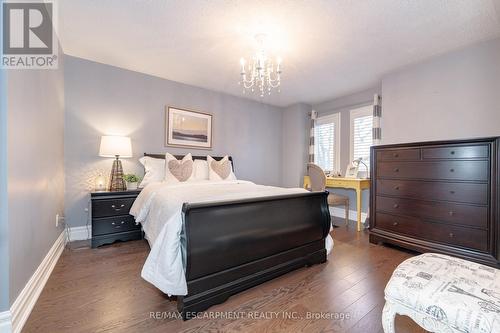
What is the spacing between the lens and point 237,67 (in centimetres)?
328

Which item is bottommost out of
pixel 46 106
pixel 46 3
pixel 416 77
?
pixel 46 106

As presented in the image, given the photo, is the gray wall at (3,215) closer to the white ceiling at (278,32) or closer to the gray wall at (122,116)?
the white ceiling at (278,32)

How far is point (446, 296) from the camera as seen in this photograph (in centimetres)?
108

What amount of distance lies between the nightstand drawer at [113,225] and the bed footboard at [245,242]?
187 cm

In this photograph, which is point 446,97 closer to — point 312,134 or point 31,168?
point 312,134

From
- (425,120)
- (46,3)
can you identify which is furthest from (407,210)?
(46,3)

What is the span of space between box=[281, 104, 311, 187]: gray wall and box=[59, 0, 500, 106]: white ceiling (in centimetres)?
165

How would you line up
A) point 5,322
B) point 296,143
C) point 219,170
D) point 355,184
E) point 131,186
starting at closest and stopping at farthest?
point 5,322, point 131,186, point 355,184, point 219,170, point 296,143

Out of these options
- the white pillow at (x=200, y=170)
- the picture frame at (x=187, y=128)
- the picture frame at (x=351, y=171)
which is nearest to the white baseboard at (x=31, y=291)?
the white pillow at (x=200, y=170)

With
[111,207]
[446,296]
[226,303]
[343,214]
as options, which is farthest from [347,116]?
[111,207]

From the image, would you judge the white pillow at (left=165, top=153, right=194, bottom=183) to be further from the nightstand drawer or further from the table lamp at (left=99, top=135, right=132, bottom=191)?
the nightstand drawer

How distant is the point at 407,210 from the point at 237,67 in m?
2.96

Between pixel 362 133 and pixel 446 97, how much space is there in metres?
1.39

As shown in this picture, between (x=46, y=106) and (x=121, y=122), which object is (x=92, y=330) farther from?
(x=121, y=122)
